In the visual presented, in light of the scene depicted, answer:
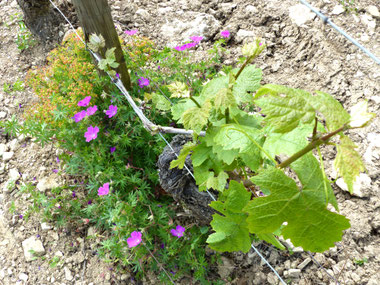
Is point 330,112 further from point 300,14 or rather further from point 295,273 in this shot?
point 300,14

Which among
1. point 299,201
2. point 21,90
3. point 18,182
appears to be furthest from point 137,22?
point 299,201

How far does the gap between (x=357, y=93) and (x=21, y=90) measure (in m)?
3.45

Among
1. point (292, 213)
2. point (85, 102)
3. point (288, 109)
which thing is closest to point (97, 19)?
point (85, 102)

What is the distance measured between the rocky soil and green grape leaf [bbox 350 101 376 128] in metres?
1.46

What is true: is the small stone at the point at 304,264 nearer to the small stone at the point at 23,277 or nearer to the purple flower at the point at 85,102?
the purple flower at the point at 85,102

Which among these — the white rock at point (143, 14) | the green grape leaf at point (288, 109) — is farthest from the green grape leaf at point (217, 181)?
the white rock at point (143, 14)

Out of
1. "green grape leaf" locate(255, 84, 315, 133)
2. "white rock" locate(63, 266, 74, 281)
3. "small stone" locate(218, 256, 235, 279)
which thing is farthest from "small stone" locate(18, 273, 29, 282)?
"green grape leaf" locate(255, 84, 315, 133)

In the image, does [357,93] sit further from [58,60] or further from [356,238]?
[58,60]

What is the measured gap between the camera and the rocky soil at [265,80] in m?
2.13

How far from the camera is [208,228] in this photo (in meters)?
2.11

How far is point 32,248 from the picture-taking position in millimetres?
2514

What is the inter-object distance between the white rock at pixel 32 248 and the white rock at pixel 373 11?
375 cm

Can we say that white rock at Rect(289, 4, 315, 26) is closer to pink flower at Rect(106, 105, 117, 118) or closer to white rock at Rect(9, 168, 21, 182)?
pink flower at Rect(106, 105, 117, 118)

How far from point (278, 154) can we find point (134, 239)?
1.19m
